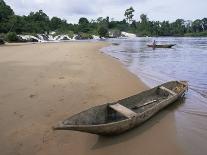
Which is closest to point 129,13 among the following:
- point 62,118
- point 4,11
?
point 4,11

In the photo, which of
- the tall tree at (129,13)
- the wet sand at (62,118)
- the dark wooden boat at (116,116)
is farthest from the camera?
the tall tree at (129,13)

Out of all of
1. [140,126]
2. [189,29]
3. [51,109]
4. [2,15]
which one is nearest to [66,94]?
[51,109]

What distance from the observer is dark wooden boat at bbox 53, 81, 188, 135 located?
5.90m

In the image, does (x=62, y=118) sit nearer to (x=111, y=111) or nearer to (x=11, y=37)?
(x=111, y=111)

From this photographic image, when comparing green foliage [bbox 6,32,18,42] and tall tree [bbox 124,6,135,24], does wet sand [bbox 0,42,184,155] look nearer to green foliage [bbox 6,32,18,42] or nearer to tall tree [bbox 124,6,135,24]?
green foliage [bbox 6,32,18,42]

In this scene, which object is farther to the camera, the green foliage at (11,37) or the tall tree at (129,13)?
the tall tree at (129,13)

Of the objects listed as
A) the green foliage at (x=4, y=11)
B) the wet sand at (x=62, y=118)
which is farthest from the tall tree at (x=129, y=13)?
the wet sand at (x=62, y=118)

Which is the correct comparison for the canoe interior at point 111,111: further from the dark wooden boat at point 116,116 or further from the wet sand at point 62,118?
the wet sand at point 62,118

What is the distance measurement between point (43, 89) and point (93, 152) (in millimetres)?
5217

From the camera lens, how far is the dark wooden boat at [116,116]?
19.4 feet

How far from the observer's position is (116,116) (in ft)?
25.1

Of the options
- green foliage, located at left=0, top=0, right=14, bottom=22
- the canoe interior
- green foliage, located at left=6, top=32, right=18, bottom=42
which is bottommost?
green foliage, located at left=6, top=32, right=18, bottom=42

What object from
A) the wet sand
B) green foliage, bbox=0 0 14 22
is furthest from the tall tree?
the wet sand

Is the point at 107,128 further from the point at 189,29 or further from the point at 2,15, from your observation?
the point at 189,29
